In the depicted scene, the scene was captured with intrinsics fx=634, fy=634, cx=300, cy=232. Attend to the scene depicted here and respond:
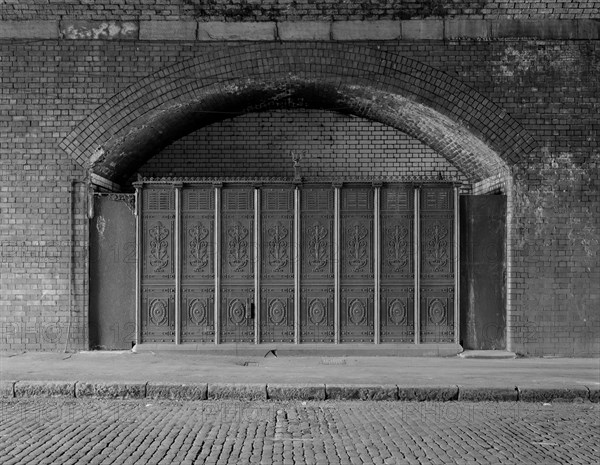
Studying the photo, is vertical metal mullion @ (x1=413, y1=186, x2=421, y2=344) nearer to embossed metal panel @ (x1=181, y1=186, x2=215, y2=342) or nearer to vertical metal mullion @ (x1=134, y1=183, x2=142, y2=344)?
embossed metal panel @ (x1=181, y1=186, x2=215, y2=342)

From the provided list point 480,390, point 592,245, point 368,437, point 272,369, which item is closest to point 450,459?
point 368,437

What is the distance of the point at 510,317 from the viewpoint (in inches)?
379

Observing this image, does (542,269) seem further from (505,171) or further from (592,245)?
(505,171)

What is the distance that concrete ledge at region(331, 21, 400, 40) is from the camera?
9508 mm

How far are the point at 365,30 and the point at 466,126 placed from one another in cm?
209

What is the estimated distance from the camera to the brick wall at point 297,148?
11.0 m

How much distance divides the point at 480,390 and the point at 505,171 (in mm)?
4026

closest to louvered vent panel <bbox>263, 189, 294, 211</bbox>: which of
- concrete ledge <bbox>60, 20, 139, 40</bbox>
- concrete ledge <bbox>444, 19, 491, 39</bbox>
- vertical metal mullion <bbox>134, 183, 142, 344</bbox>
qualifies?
vertical metal mullion <bbox>134, 183, 142, 344</bbox>

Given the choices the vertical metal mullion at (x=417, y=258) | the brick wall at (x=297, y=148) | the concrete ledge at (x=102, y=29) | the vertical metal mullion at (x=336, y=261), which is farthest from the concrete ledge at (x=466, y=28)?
the concrete ledge at (x=102, y=29)

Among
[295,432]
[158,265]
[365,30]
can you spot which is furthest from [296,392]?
[365,30]

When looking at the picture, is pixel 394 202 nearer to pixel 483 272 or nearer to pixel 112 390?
pixel 483 272

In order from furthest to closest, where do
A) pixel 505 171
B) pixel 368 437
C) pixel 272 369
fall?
pixel 505 171, pixel 272 369, pixel 368 437

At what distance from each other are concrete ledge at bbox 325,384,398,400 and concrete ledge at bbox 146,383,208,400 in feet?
4.58

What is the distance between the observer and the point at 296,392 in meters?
7.07
